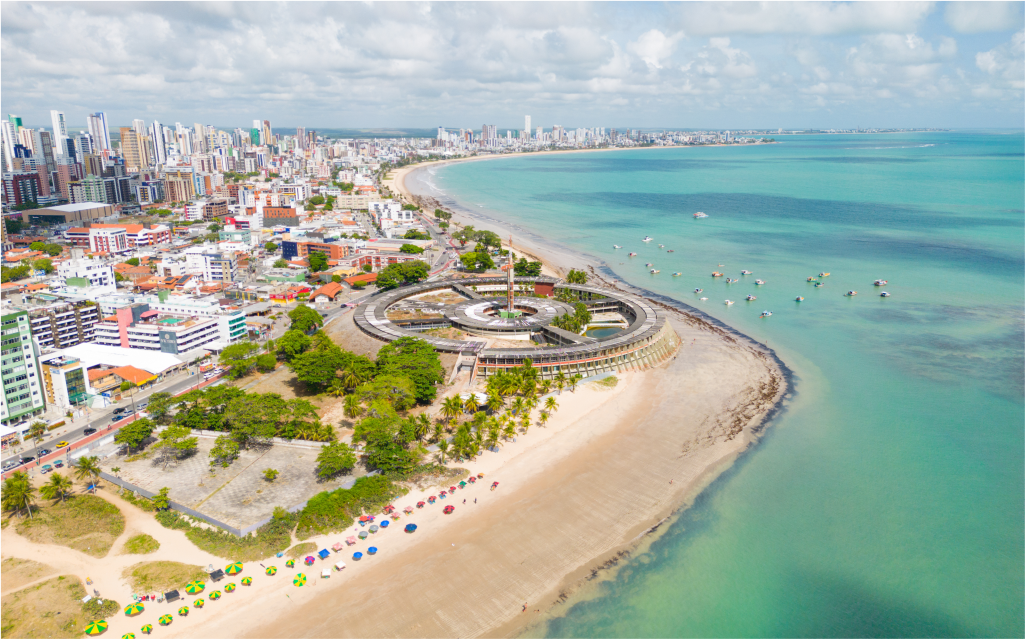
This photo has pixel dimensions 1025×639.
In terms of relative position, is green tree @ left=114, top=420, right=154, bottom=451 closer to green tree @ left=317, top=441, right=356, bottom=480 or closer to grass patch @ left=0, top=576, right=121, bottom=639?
grass patch @ left=0, top=576, right=121, bottom=639

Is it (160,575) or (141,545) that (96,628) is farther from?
(141,545)

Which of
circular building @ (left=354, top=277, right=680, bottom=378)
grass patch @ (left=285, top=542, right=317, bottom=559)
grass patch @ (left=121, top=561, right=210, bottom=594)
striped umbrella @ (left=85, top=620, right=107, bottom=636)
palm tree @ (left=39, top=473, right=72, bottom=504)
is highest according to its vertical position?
circular building @ (left=354, top=277, right=680, bottom=378)

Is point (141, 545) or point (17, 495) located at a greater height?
point (17, 495)

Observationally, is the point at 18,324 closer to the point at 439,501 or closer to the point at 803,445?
the point at 439,501

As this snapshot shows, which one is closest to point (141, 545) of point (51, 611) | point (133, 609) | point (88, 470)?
point (51, 611)

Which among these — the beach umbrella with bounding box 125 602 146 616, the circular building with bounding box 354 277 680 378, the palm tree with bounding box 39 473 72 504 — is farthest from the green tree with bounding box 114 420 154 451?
the circular building with bounding box 354 277 680 378

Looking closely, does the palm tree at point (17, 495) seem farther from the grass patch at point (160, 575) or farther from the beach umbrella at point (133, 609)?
the beach umbrella at point (133, 609)

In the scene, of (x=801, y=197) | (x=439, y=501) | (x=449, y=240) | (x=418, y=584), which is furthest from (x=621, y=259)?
(x=801, y=197)
